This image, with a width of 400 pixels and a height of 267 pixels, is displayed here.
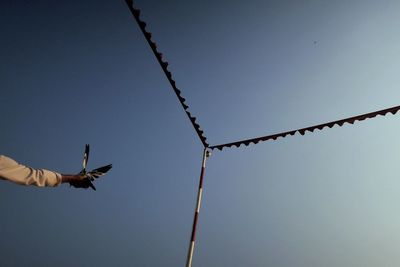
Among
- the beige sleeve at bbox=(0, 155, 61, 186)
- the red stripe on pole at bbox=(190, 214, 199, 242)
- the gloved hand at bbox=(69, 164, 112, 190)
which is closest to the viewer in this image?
the beige sleeve at bbox=(0, 155, 61, 186)

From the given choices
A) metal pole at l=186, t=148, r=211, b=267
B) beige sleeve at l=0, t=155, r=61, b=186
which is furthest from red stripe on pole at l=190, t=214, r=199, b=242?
beige sleeve at l=0, t=155, r=61, b=186

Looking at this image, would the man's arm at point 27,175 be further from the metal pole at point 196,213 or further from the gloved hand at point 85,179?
the metal pole at point 196,213

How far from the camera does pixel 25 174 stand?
2.73 meters

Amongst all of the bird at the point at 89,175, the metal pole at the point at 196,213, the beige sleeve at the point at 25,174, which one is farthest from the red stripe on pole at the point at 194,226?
the beige sleeve at the point at 25,174

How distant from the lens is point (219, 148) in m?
8.15

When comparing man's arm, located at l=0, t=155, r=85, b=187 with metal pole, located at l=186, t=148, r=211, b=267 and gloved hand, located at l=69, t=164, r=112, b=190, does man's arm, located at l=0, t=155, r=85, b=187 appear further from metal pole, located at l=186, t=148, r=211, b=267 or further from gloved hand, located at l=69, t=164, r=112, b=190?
metal pole, located at l=186, t=148, r=211, b=267

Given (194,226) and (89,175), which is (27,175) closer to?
(89,175)

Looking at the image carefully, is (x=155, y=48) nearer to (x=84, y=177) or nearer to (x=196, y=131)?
(x=196, y=131)

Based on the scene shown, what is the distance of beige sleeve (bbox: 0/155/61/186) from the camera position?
2.58m

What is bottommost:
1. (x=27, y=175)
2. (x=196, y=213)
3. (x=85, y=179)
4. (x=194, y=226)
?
(x=27, y=175)

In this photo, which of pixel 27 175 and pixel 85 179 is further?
pixel 85 179

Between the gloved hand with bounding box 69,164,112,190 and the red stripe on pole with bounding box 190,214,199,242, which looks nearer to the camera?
the gloved hand with bounding box 69,164,112,190

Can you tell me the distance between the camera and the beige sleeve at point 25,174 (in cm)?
258

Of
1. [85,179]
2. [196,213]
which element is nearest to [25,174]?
[85,179]
